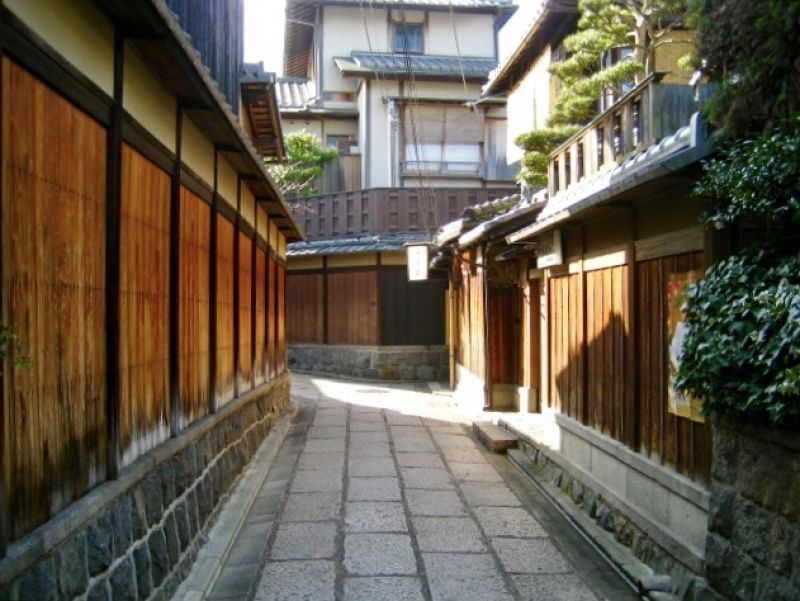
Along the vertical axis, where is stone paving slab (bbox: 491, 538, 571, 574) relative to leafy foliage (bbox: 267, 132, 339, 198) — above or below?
below

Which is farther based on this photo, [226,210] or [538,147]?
[538,147]

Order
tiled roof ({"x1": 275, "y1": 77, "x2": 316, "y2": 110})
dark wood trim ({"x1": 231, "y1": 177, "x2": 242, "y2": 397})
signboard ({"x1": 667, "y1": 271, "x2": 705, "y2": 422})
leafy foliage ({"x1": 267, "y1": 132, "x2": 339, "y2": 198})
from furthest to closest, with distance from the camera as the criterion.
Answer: tiled roof ({"x1": 275, "y1": 77, "x2": 316, "y2": 110}) → leafy foliage ({"x1": 267, "y1": 132, "x2": 339, "y2": 198}) → dark wood trim ({"x1": 231, "y1": 177, "x2": 242, "y2": 397}) → signboard ({"x1": 667, "y1": 271, "x2": 705, "y2": 422})

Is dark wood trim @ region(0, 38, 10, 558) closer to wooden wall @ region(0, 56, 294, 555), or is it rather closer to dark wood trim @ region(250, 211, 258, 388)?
wooden wall @ region(0, 56, 294, 555)

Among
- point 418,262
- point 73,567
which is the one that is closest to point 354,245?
point 418,262

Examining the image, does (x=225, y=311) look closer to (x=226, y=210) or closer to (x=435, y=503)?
(x=226, y=210)

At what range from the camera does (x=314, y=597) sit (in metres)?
6.76

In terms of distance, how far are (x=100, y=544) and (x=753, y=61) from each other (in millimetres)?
5751

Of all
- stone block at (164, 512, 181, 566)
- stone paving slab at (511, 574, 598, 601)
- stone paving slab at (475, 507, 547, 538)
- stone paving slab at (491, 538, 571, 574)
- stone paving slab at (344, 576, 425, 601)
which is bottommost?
stone paving slab at (511, 574, 598, 601)

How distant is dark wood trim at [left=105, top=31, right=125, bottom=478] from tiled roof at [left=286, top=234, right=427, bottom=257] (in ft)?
65.1

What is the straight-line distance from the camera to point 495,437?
1362cm

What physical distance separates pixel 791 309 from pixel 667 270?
106 inches

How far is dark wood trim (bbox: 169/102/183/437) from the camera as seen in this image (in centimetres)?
728

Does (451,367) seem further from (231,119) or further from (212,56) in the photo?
(231,119)

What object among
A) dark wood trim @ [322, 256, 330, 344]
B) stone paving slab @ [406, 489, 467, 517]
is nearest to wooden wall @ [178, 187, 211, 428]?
stone paving slab @ [406, 489, 467, 517]
